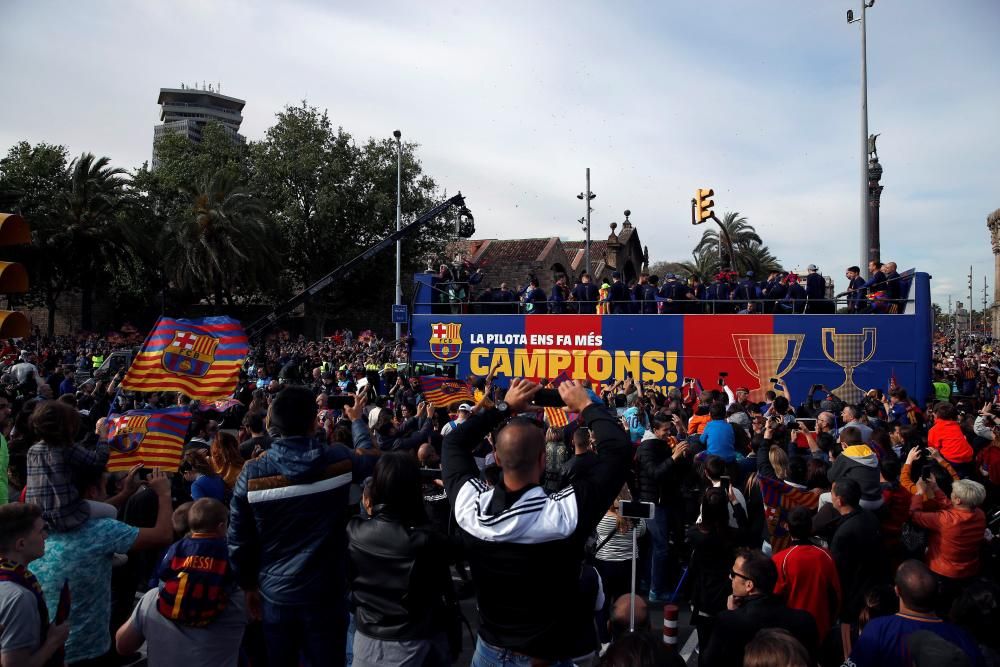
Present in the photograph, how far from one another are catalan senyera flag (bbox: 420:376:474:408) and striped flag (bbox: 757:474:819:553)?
17.7 feet

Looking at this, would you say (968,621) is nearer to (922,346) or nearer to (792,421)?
(792,421)

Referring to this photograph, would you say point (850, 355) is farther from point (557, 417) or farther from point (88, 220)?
point (88, 220)

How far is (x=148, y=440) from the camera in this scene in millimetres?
6762

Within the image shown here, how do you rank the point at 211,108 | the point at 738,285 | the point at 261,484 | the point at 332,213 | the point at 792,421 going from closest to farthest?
the point at 261,484, the point at 792,421, the point at 738,285, the point at 332,213, the point at 211,108

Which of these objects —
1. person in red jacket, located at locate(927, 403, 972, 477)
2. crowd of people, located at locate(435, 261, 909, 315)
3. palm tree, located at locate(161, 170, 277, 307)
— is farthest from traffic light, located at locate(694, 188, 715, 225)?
palm tree, located at locate(161, 170, 277, 307)

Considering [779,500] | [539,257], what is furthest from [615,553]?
[539,257]

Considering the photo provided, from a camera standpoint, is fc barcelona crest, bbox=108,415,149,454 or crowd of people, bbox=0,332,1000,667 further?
fc barcelona crest, bbox=108,415,149,454

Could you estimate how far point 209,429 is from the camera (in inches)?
361

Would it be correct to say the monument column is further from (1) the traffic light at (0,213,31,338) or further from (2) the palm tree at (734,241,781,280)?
(1) the traffic light at (0,213,31,338)

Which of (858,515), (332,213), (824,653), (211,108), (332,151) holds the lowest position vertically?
(824,653)

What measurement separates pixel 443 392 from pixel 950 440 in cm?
661

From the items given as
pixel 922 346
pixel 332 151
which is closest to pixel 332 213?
pixel 332 151

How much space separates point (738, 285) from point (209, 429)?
13540mm

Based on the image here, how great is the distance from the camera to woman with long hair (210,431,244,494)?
6.19 metres
